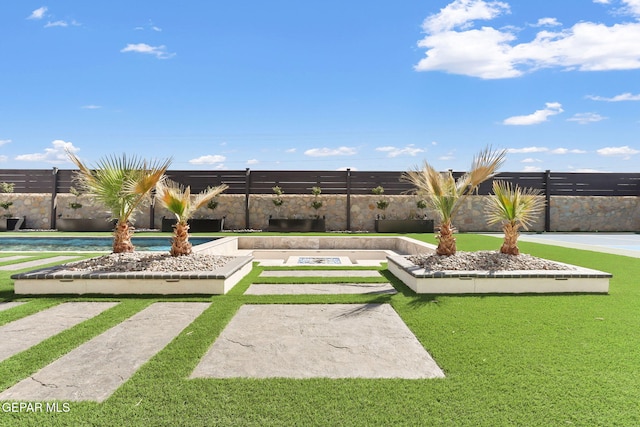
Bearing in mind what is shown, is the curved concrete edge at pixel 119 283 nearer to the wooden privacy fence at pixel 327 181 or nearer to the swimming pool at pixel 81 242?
the swimming pool at pixel 81 242

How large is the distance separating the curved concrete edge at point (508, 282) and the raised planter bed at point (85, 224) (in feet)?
57.8

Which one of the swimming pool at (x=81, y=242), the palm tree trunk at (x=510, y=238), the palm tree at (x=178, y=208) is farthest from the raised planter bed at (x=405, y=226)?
the palm tree at (x=178, y=208)

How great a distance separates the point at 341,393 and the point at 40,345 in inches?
119

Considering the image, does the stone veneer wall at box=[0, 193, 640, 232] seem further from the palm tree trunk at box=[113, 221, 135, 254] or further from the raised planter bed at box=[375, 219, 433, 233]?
the palm tree trunk at box=[113, 221, 135, 254]

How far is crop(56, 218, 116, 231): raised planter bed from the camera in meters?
19.4

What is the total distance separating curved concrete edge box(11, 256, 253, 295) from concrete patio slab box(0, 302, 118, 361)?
0.56 metres

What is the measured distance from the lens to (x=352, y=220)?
21203mm

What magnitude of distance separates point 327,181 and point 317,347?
18331 millimetres

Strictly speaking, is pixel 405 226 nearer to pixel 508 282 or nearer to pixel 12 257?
pixel 508 282

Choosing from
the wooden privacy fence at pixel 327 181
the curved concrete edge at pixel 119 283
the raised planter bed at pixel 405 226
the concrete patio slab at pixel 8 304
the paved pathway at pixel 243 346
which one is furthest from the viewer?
the wooden privacy fence at pixel 327 181

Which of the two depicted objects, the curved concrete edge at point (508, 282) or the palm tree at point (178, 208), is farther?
the palm tree at point (178, 208)

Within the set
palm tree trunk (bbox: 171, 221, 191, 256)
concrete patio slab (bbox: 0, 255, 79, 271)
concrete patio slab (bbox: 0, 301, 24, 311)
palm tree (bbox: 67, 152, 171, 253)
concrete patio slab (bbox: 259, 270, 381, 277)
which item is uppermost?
palm tree (bbox: 67, 152, 171, 253)

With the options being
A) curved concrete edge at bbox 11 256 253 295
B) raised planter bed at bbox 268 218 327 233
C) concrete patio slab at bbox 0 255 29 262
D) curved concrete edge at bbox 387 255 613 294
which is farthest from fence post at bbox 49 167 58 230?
curved concrete edge at bbox 387 255 613 294

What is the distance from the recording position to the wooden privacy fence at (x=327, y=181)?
21797mm
